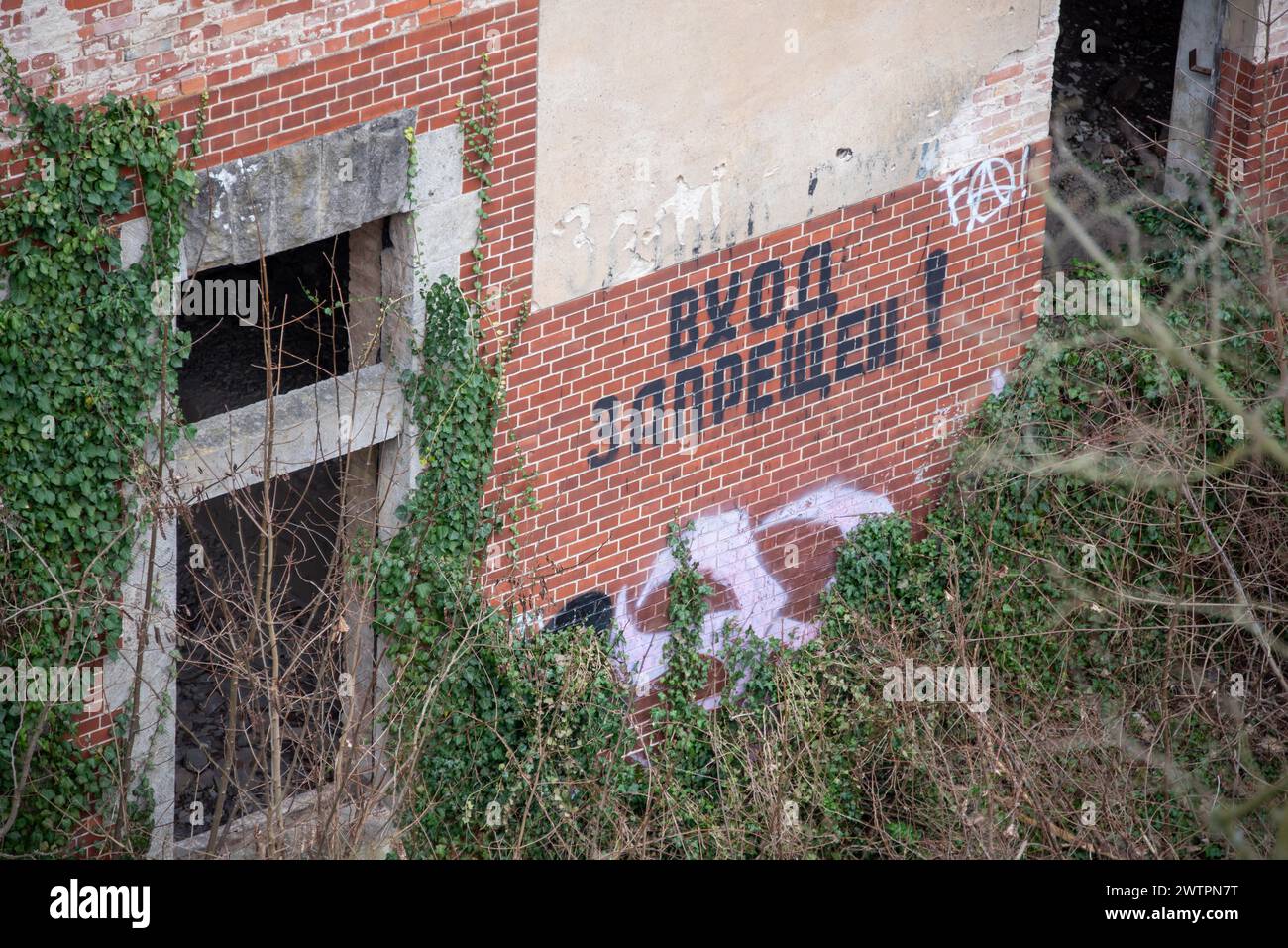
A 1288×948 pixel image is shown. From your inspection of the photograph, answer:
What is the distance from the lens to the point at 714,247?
40.3 ft

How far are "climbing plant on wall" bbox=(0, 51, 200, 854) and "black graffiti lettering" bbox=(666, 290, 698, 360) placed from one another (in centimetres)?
359

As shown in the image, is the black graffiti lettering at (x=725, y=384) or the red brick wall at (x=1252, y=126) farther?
the red brick wall at (x=1252, y=126)

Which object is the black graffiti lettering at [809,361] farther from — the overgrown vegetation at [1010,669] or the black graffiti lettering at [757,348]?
the overgrown vegetation at [1010,669]

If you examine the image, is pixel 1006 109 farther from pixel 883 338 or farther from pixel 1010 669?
pixel 1010 669

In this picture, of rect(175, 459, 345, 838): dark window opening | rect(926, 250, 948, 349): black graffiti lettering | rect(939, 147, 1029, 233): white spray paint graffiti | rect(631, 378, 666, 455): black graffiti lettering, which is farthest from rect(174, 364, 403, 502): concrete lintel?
rect(939, 147, 1029, 233): white spray paint graffiti

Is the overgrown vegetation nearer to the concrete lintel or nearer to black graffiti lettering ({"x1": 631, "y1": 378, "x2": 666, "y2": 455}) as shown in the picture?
the concrete lintel

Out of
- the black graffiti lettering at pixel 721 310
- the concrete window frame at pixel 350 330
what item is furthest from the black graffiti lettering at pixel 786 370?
the concrete window frame at pixel 350 330

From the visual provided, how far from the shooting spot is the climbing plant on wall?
9461 millimetres

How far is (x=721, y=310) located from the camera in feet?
41.0

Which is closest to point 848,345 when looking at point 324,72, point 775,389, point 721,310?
point 775,389

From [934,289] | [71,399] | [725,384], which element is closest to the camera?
[71,399]

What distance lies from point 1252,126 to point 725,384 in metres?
5.40

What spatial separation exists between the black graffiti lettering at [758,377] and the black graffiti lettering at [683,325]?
53 centimetres

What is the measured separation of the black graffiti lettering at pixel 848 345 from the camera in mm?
13109
